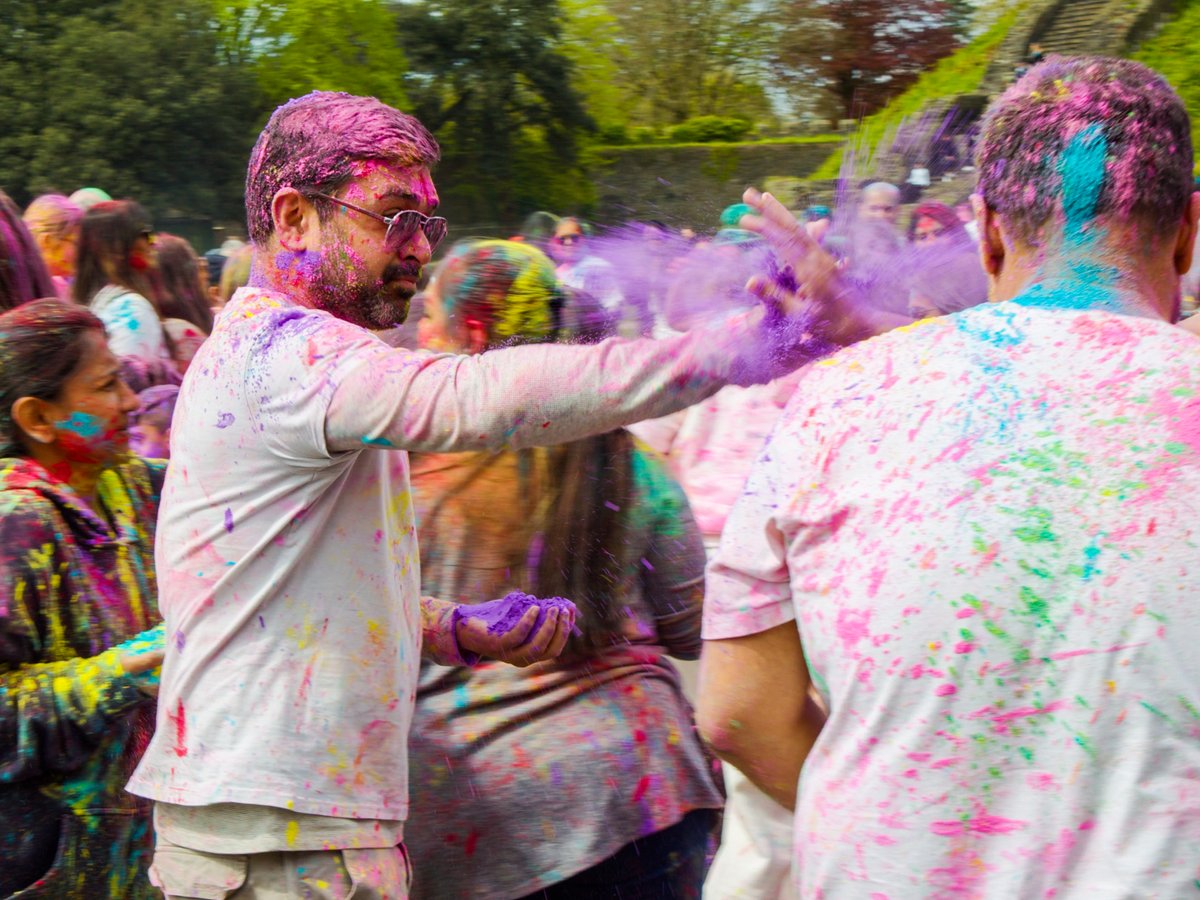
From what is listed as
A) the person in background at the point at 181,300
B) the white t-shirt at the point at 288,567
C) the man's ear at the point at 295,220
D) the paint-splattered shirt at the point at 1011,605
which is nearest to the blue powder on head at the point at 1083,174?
the paint-splattered shirt at the point at 1011,605

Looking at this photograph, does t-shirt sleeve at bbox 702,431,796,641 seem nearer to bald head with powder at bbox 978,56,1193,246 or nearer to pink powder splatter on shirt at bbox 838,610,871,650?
pink powder splatter on shirt at bbox 838,610,871,650

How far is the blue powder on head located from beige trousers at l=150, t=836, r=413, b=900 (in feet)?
4.37

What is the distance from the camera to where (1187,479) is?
47.8 inches

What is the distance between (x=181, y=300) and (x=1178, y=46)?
12.6 m

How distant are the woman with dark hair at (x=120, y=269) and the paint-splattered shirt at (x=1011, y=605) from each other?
138 inches

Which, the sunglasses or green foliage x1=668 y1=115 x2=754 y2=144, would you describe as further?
green foliage x1=668 y1=115 x2=754 y2=144

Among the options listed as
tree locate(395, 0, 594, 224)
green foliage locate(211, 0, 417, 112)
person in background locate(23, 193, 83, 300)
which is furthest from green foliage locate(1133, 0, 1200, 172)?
person in background locate(23, 193, 83, 300)

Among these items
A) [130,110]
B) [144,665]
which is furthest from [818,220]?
[130,110]

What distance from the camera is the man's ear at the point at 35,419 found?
2.50m

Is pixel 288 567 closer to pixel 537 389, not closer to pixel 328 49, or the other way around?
pixel 537 389

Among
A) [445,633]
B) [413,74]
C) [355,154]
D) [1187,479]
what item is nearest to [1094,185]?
[1187,479]

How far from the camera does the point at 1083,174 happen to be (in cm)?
132

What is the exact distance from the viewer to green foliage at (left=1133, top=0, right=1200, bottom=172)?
40.0ft

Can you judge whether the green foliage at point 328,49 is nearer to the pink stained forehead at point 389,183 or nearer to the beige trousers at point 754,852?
the pink stained forehead at point 389,183
